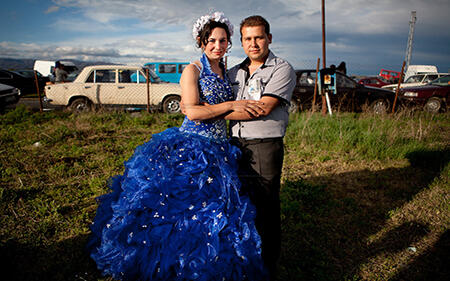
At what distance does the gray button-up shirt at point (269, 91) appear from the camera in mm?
2082

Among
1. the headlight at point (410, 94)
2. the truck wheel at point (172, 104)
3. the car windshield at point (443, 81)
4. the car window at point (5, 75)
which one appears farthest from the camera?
the car window at point (5, 75)

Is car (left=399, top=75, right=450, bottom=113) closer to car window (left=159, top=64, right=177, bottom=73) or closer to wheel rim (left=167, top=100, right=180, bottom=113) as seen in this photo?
wheel rim (left=167, top=100, right=180, bottom=113)

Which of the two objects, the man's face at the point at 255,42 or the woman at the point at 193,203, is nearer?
the woman at the point at 193,203

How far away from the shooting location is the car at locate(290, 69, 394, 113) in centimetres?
888

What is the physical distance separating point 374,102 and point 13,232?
9733 mm

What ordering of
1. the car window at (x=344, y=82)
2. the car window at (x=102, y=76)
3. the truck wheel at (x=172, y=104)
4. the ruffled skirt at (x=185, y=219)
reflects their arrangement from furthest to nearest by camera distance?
the car window at (x=344, y=82), the truck wheel at (x=172, y=104), the car window at (x=102, y=76), the ruffled skirt at (x=185, y=219)

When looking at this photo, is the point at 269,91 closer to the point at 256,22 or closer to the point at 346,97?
the point at 256,22

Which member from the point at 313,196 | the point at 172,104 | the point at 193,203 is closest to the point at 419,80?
the point at 172,104

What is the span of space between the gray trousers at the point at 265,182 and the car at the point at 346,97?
6.90 m

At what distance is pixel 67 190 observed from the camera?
3.66 m

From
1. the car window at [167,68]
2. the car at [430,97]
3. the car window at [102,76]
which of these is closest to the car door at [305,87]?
the car at [430,97]

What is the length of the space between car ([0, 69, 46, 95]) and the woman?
1749 centimetres

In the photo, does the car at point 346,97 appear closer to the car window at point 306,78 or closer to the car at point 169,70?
the car window at point 306,78

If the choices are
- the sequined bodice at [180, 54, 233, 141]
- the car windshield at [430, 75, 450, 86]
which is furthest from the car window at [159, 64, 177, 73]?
the sequined bodice at [180, 54, 233, 141]
